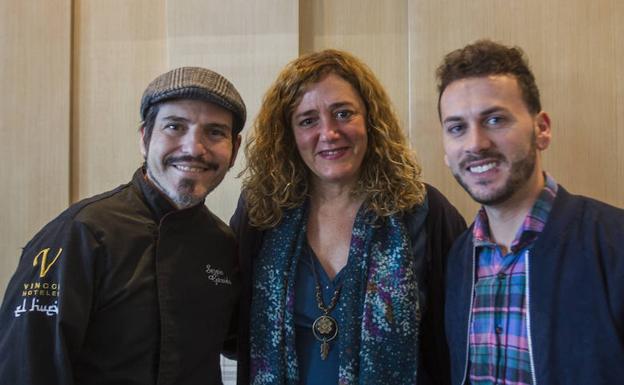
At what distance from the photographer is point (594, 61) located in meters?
1.77

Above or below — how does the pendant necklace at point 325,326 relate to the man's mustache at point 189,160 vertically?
below

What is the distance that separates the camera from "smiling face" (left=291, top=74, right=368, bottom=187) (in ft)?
4.46

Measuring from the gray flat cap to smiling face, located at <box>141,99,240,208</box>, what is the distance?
0.02 m

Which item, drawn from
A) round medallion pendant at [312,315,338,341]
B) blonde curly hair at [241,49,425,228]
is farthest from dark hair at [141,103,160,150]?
round medallion pendant at [312,315,338,341]

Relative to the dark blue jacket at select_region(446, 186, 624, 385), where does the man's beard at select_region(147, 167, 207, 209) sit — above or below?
above

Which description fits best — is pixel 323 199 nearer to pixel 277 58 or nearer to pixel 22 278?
pixel 277 58

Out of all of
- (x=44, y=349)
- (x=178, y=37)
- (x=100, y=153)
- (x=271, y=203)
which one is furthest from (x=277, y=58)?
(x=44, y=349)

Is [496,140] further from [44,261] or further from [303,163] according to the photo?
[44,261]

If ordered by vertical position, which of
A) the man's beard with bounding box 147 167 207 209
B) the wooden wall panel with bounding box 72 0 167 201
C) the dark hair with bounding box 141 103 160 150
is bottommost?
the man's beard with bounding box 147 167 207 209

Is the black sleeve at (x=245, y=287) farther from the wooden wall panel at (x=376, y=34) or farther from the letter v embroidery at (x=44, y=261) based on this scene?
the wooden wall panel at (x=376, y=34)

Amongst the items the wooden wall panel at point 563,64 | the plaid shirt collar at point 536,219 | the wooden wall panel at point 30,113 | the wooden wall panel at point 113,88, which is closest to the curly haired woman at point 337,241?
the plaid shirt collar at point 536,219

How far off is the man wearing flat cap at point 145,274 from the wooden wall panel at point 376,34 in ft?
2.61

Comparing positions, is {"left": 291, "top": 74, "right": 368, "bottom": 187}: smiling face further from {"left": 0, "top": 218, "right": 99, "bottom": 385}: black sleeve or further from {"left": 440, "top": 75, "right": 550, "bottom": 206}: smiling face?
{"left": 0, "top": 218, "right": 99, "bottom": 385}: black sleeve

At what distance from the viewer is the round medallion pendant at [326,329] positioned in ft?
4.23
